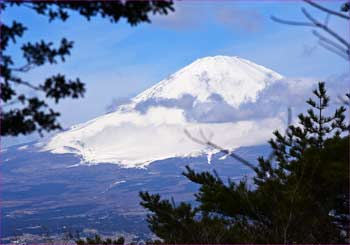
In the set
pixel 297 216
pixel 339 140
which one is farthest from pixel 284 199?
pixel 339 140

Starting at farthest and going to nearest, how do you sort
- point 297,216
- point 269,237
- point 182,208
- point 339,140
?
1. point 339,140
2. point 182,208
3. point 297,216
4. point 269,237

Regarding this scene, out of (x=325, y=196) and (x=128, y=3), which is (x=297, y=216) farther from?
(x=128, y=3)

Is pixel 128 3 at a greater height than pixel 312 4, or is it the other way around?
pixel 128 3

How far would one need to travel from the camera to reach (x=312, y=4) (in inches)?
167

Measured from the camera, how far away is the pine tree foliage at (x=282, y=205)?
1484cm

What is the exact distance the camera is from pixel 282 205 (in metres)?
15.2

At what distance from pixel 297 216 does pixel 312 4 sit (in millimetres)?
12007

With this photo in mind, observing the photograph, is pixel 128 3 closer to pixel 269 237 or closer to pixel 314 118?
pixel 269 237

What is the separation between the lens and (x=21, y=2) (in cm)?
714

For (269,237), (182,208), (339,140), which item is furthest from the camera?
(339,140)

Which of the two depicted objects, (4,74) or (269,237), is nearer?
(4,74)

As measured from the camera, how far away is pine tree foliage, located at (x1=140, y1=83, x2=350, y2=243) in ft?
48.7

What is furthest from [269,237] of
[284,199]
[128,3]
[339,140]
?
[128,3]

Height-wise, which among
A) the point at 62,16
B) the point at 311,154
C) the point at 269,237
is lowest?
the point at 269,237
